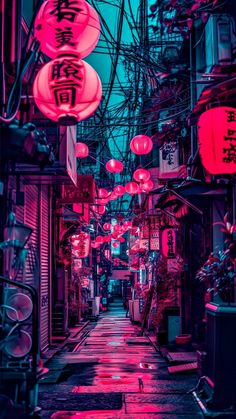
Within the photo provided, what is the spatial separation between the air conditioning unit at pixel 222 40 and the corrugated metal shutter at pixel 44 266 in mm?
7344

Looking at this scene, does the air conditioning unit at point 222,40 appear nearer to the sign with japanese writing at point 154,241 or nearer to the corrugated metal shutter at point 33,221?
the corrugated metal shutter at point 33,221

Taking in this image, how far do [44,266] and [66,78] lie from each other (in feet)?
34.6

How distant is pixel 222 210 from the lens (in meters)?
15.3

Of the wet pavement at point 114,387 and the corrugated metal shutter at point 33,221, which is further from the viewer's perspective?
the corrugated metal shutter at point 33,221

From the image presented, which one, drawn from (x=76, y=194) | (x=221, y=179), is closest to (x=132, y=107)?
(x=76, y=194)

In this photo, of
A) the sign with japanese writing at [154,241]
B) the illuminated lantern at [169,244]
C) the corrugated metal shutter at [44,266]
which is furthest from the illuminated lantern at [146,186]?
the corrugated metal shutter at [44,266]

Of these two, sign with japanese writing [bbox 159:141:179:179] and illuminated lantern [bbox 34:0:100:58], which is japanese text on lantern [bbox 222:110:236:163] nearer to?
illuminated lantern [bbox 34:0:100:58]

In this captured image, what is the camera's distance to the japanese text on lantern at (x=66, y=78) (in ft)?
29.0

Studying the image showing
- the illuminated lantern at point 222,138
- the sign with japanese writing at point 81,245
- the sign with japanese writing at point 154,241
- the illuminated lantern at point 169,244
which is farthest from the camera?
the sign with japanese writing at point 81,245

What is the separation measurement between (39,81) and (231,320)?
17.1ft

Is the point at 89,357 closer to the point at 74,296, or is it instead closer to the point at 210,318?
the point at 210,318

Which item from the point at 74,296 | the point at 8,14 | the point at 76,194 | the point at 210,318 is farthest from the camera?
the point at 74,296

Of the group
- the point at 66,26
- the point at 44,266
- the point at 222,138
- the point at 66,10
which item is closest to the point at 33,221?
the point at 44,266

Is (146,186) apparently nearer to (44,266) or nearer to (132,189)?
(132,189)
